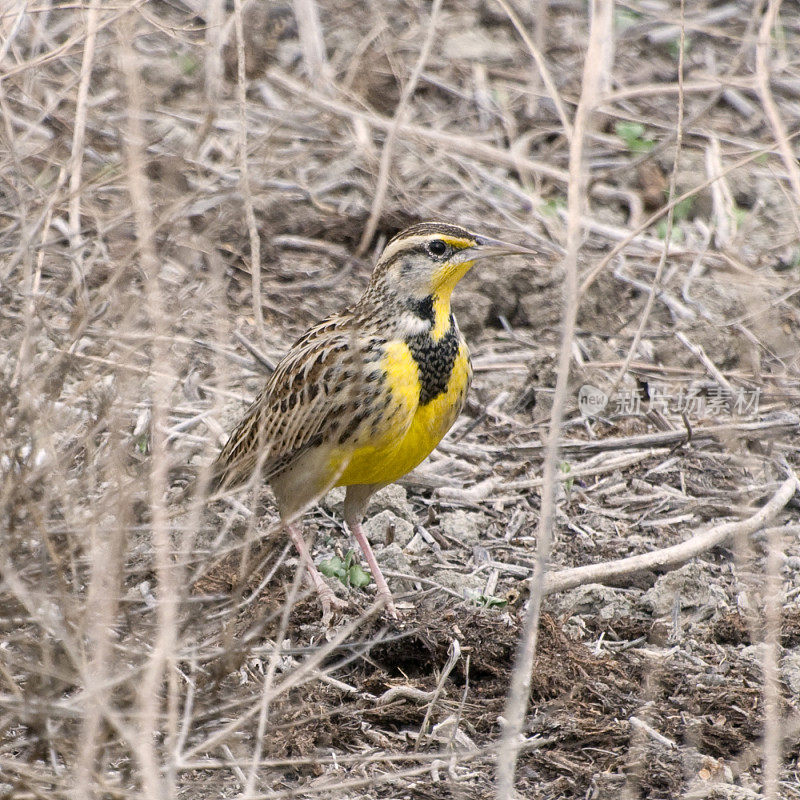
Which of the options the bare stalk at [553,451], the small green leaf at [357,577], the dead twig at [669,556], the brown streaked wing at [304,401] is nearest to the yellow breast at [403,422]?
the brown streaked wing at [304,401]

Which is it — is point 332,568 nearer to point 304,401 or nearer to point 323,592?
point 323,592

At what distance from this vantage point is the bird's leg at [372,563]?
4.82 meters

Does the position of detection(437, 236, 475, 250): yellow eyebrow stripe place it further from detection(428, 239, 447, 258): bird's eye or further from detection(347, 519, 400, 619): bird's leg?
detection(347, 519, 400, 619): bird's leg

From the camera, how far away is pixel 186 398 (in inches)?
230

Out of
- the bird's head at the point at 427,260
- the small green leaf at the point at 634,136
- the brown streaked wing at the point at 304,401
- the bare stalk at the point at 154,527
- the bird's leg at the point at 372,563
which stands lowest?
the bird's leg at the point at 372,563

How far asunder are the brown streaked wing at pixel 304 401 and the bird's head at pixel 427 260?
243mm

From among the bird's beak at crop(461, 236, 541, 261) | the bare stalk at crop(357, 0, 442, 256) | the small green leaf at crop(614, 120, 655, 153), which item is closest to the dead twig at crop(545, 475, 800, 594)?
the bird's beak at crop(461, 236, 541, 261)

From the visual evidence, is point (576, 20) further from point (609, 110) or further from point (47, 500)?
point (47, 500)

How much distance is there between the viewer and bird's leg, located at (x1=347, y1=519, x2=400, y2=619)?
482cm

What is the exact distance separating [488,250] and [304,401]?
2.78ft

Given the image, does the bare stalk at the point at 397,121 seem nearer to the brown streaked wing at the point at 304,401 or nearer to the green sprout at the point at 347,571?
the brown streaked wing at the point at 304,401

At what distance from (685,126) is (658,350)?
6.15 ft

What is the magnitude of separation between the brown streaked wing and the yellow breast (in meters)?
0.12
